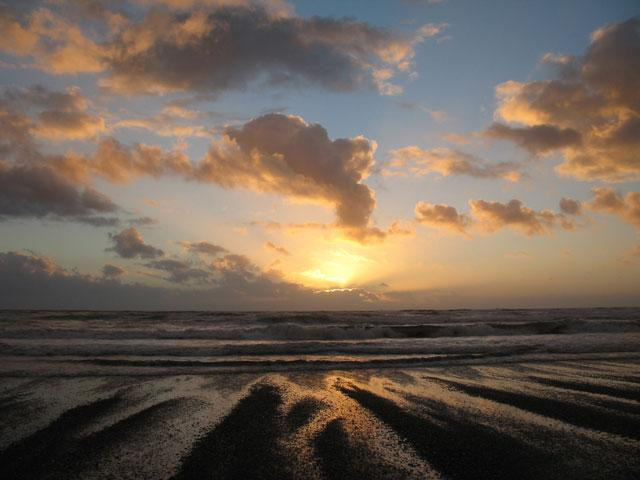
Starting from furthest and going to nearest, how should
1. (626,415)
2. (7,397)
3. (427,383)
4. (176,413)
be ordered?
(427,383) → (7,397) → (176,413) → (626,415)

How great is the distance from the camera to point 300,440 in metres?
3.96

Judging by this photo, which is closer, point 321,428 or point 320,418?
point 321,428

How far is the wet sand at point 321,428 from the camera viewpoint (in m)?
3.22

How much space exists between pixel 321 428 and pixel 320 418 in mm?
451

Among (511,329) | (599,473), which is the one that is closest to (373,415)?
(599,473)

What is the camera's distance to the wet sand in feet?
10.6

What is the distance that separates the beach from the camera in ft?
10.7

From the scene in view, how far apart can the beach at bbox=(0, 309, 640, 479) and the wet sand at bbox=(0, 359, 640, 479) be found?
0.07 feet

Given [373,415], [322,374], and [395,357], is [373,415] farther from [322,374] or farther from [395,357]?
[395,357]

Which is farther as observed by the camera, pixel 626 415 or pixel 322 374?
pixel 322 374

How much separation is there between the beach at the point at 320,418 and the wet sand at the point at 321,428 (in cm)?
2

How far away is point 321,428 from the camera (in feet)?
14.3

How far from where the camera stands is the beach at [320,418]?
10.7ft

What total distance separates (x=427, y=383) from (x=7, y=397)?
723 centimetres
